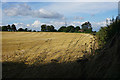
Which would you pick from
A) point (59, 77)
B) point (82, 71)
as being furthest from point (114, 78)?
point (59, 77)

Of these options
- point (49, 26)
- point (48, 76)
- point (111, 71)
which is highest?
point (49, 26)

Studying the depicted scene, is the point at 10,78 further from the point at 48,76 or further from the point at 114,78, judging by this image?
the point at 114,78

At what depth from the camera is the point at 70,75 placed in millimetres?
3824

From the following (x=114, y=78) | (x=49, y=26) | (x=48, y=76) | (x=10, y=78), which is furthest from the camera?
(x=49, y=26)

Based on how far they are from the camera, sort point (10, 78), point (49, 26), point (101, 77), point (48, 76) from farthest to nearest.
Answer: point (49, 26) → point (10, 78) → point (48, 76) → point (101, 77)

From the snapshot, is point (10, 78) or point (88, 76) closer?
point (88, 76)

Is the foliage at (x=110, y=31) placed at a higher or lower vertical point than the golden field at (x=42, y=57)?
higher

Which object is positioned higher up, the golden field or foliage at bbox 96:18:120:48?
foliage at bbox 96:18:120:48

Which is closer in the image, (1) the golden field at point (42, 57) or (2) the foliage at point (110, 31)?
(2) the foliage at point (110, 31)

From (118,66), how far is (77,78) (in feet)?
3.65

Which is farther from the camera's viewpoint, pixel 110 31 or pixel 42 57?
pixel 42 57

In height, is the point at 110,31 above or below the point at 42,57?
above

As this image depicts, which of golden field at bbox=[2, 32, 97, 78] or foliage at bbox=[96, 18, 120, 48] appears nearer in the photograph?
foliage at bbox=[96, 18, 120, 48]

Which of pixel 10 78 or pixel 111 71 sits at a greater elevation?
pixel 111 71
